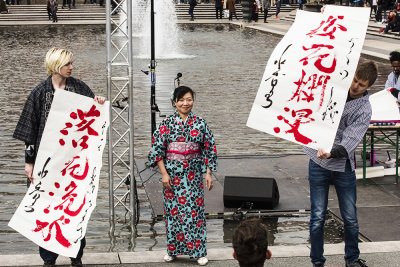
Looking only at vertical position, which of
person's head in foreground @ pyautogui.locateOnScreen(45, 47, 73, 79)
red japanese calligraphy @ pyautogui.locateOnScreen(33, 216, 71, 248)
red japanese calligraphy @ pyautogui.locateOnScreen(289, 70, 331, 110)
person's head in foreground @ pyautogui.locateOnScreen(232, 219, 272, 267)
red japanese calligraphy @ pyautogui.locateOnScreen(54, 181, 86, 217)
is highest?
person's head in foreground @ pyautogui.locateOnScreen(45, 47, 73, 79)

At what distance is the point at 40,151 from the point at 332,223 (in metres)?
3.54

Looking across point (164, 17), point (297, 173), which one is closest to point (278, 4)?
point (164, 17)

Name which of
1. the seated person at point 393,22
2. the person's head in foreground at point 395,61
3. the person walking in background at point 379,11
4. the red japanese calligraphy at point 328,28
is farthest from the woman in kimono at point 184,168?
the person walking in background at point 379,11

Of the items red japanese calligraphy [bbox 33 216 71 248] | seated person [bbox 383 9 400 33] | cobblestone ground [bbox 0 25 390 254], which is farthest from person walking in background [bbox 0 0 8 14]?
red japanese calligraphy [bbox 33 216 71 248]

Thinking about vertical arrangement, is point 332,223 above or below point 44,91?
below

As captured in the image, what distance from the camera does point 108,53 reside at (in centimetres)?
739

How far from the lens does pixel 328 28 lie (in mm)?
5734

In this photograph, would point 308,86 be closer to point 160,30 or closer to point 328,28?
point 328,28

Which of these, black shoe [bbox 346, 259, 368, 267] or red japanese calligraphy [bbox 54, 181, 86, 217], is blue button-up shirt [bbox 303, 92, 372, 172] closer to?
black shoe [bbox 346, 259, 368, 267]

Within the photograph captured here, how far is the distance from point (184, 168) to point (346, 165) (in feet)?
4.48

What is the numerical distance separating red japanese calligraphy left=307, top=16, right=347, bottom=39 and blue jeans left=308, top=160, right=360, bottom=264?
1026 mm

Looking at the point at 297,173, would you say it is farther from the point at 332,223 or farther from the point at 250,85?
the point at 250,85

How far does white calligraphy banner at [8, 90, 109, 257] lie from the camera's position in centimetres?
578

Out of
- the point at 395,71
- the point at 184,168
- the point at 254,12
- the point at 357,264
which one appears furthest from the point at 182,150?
the point at 254,12
